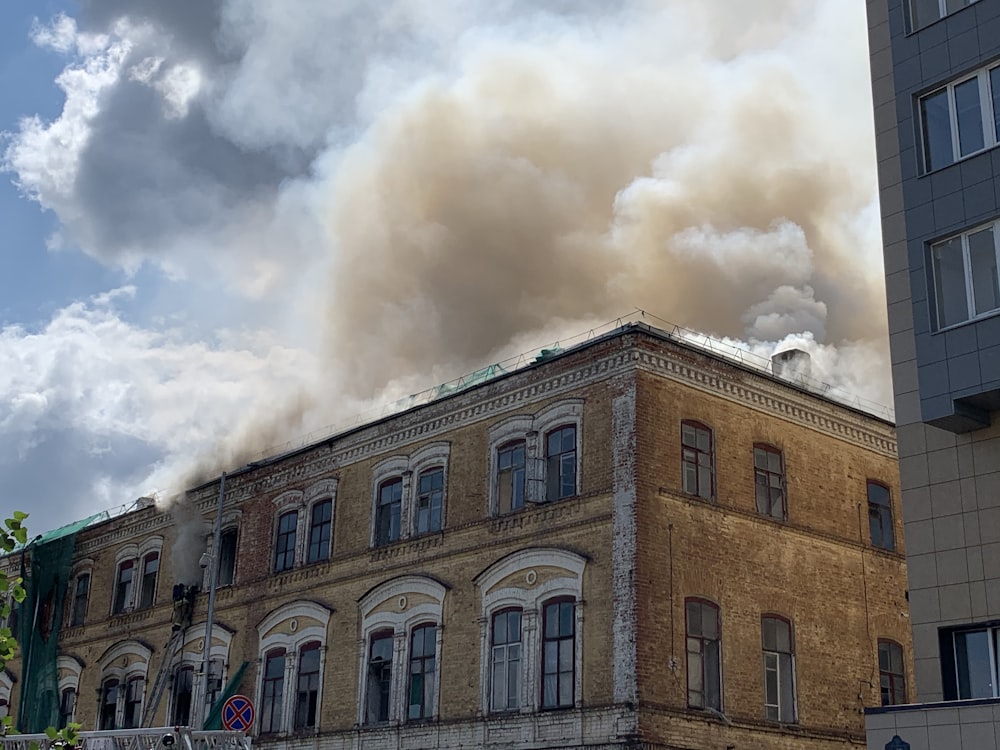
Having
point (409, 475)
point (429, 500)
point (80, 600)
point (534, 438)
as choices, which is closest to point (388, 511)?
point (409, 475)

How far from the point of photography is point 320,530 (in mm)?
31359

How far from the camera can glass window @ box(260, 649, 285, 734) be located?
30484mm

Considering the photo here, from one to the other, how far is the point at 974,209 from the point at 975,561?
4983 mm

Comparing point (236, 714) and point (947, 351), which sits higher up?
point (947, 351)

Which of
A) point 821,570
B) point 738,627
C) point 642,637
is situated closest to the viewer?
point 642,637

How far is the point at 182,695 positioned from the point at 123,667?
3.44m

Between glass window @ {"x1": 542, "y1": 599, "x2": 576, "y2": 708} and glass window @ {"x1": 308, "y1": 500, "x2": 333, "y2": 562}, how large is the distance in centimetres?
792

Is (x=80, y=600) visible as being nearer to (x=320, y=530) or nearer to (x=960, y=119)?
(x=320, y=530)

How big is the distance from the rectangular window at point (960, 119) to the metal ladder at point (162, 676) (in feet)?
76.7

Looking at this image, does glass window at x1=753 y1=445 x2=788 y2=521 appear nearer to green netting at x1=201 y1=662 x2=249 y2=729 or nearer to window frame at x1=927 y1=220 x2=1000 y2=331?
window frame at x1=927 y1=220 x2=1000 y2=331

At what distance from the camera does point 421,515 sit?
28.6 meters

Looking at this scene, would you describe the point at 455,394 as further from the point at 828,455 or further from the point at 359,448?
the point at 828,455

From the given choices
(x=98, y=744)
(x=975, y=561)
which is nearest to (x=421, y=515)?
(x=98, y=744)

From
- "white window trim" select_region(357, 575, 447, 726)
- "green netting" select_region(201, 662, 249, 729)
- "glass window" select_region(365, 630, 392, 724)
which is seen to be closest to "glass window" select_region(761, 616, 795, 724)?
"white window trim" select_region(357, 575, 447, 726)
